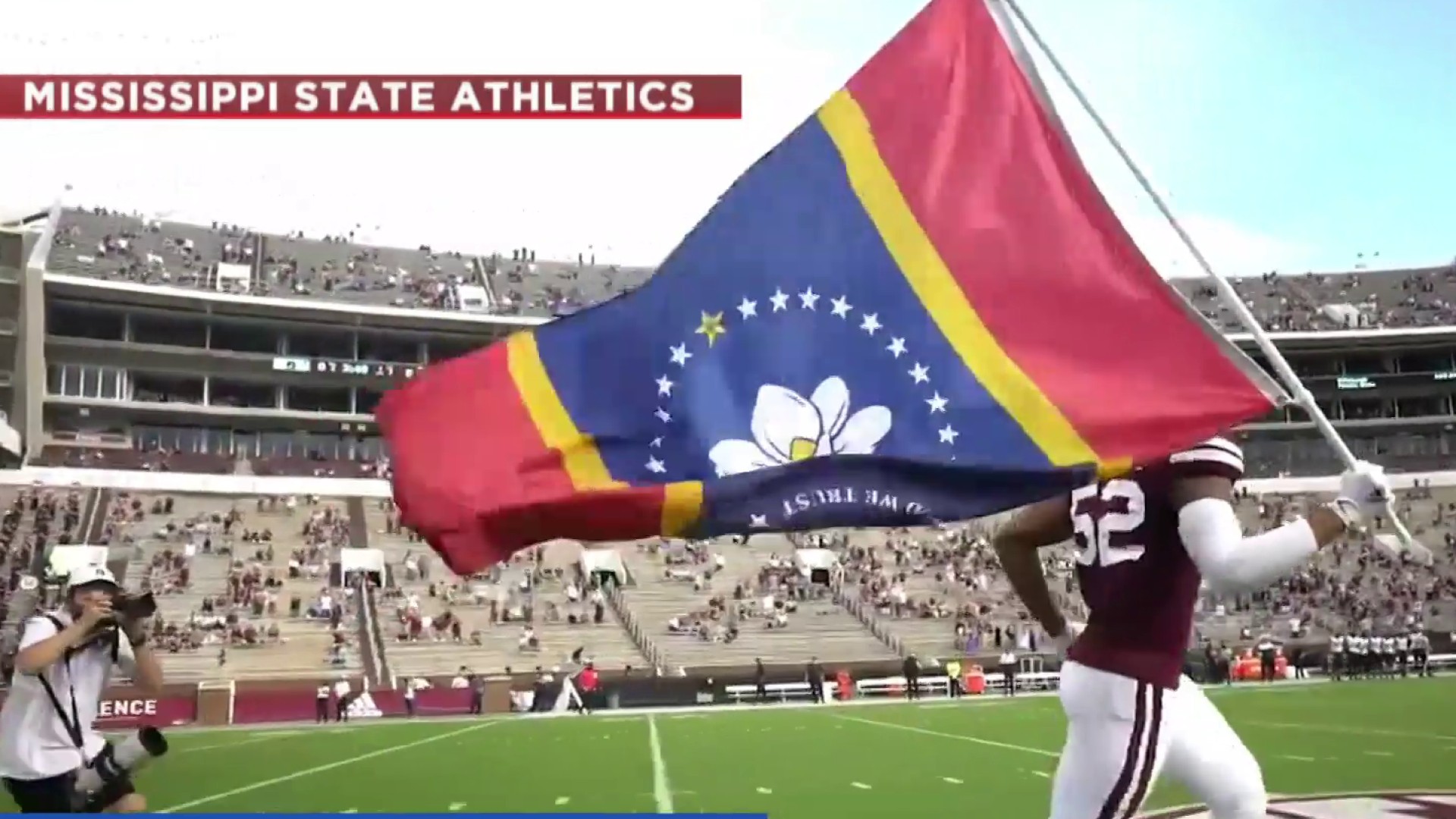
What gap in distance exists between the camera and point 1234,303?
4.69m

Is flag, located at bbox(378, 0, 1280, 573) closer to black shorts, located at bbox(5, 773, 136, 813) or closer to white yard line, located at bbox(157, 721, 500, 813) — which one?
black shorts, located at bbox(5, 773, 136, 813)

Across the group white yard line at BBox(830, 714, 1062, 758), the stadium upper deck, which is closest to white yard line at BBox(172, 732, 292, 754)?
white yard line at BBox(830, 714, 1062, 758)

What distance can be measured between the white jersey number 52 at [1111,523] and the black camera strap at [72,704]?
4143 mm

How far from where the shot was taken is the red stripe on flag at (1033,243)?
4621 mm

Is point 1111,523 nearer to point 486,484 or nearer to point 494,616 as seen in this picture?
point 486,484

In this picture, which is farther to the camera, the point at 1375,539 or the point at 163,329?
the point at 163,329

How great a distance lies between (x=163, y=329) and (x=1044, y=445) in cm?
5817

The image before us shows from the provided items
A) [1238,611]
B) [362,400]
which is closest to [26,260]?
[362,400]

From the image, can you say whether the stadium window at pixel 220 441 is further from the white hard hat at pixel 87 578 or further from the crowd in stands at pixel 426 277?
the white hard hat at pixel 87 578

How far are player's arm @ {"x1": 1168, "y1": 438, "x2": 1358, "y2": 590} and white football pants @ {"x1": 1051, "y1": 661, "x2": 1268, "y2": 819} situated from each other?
45cm

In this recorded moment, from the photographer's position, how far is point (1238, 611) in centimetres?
4244

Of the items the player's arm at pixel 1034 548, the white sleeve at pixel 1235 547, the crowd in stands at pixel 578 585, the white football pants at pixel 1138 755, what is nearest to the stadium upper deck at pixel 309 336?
the crowd in stands at pixel 578 585

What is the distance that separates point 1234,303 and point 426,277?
63224mm

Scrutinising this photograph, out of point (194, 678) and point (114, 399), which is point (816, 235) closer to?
point (194, 678)
